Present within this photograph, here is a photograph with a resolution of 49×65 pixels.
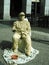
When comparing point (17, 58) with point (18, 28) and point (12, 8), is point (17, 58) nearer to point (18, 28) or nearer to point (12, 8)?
point (18, 28)

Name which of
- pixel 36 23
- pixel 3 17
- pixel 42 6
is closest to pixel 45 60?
pixel 36 23

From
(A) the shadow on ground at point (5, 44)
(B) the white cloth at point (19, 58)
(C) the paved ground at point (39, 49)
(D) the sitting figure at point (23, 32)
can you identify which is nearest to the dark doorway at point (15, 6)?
(C) the paved ground at point (39, 49)

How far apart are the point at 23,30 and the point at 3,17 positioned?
20486 millimetres

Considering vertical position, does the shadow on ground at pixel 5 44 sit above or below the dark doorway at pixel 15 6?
below

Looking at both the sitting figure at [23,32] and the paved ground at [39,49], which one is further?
the paved ground at [39,49]

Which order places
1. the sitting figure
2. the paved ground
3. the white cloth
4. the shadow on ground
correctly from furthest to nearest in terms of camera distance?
the shadow on ground → the paved ground → the sitting figure → the white cloth

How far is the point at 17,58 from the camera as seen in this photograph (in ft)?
27.8

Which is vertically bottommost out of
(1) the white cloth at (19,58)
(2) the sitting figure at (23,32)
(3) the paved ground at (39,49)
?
(3) the paved ground at (39,49)

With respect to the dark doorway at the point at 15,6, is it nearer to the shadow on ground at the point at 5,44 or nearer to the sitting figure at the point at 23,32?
the shadow on ground at the point at 5,44

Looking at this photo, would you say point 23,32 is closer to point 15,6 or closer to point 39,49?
point 39,49

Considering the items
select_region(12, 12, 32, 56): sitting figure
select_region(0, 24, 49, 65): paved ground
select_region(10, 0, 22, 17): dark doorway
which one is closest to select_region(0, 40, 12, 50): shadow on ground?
select_region(0, 24, 49, 65): paved ground

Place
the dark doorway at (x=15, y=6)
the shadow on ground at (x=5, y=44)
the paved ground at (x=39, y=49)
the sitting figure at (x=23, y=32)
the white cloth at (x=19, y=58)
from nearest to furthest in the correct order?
the white cloth at (x=19, y=58) → the sitting figure at (x=23, y=32) → the paved ground at (x=39, y=49) → the shadow on ground at (x=5, y=44) → the dark doorway at (x=15, y=6)

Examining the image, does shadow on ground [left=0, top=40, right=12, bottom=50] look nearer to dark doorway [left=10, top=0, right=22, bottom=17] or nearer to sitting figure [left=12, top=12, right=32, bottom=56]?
sitting figure [left=12, top=12, right=32, bottom=56]

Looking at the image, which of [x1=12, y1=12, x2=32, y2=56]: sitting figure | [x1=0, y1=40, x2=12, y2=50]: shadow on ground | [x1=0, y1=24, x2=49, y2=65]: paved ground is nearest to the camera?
[x1=12, y1=12, x2=32, y2=56]: sitting figure
